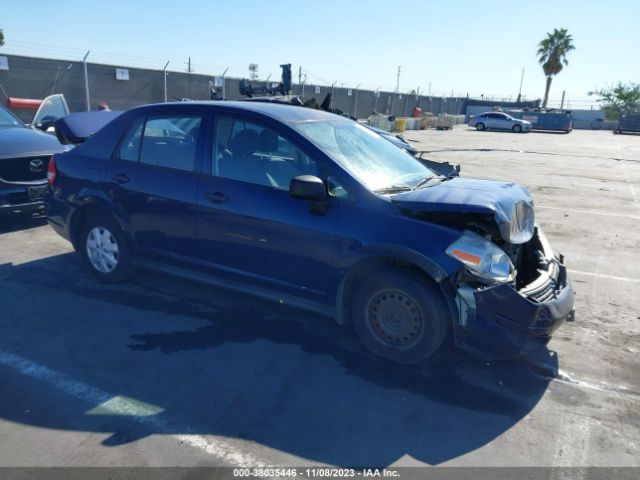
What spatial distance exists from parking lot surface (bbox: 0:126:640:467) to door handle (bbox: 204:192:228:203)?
3.44 feet

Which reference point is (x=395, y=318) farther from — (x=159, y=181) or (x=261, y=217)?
(x=159, y=181)

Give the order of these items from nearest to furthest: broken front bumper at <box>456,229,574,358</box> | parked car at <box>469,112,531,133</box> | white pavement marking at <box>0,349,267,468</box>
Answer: white pavement marking at <box>0,349,267,468</box> < broken front bumper at <box>456,229,574,358</box> < parked car at <box>469,112,531,133</box>

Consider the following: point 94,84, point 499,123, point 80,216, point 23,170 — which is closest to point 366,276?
point 80,216

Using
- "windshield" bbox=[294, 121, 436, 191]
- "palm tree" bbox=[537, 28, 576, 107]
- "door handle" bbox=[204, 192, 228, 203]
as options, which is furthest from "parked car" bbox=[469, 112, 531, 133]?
"door handle" bbox=[204, 192, 228, 203]

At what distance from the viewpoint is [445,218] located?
3.51 metres

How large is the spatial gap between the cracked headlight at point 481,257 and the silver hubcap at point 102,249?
130 inches

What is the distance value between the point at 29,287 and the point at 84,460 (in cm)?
287

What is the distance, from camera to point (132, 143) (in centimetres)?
476

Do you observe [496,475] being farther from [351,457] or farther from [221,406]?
[221,406]

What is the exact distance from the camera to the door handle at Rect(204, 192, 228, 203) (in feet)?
13.5

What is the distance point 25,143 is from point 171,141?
3485mm

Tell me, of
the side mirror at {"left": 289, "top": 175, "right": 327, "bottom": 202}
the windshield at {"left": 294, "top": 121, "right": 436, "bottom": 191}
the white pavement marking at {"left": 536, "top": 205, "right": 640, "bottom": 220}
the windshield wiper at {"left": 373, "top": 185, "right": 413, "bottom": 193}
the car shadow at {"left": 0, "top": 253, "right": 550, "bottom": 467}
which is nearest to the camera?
the car shadow at {"left": 0, "top": 253, "right": 550, "bottom": 467}

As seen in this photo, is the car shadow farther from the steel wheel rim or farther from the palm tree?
the palm tree

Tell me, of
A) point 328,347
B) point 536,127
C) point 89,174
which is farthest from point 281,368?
point 536,127
